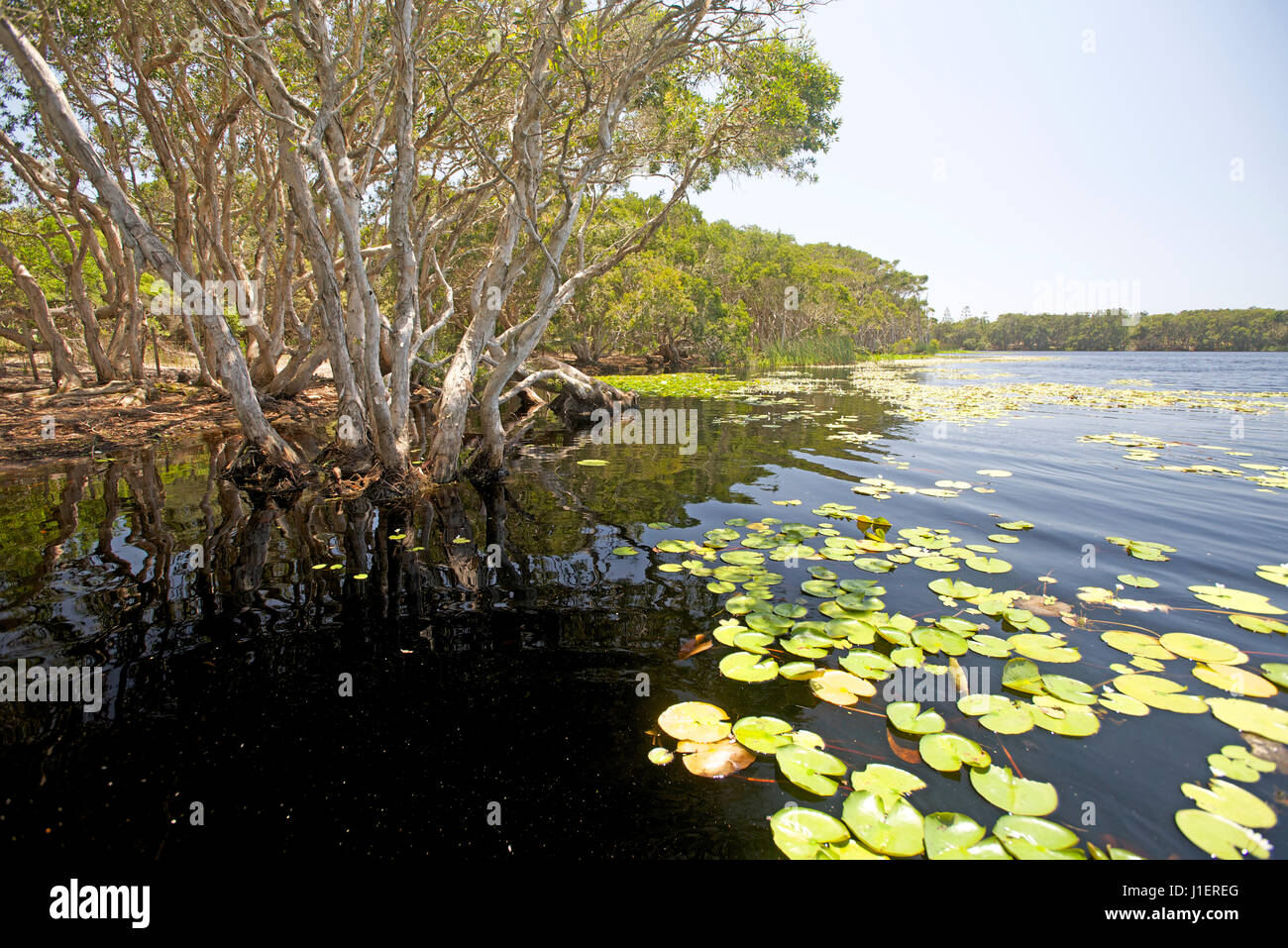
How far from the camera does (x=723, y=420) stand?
13.8m

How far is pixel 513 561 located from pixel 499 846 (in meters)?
3.06

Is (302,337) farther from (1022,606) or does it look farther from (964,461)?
(1022,606)

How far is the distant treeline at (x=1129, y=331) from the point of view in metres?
72.4

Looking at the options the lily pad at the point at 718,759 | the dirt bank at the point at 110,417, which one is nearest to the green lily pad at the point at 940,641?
the lily pad at the point at 718,759

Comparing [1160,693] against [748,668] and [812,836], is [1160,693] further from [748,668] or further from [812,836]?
[812,836]

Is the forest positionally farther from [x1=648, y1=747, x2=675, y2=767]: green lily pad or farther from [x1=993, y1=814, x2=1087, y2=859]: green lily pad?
[x1=993, y1=814, x2=1087, y2=859]: green lily pad

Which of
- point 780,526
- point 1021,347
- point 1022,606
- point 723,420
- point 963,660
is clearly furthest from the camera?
point 1021,347

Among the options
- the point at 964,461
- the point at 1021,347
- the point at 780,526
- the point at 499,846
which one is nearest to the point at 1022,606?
the point at 780,526

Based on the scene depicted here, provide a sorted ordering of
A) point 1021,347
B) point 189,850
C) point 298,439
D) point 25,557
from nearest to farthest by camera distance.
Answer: point 189,850, point 25,557, point 298,439, point 1021,347

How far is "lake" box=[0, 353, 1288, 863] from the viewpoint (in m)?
2.23

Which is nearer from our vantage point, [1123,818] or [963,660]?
[1123,818]

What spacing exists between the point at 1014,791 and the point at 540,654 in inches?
93.4

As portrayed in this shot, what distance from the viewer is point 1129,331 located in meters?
84.8

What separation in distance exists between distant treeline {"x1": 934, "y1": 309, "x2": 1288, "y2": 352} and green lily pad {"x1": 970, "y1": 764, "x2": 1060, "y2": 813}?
102412 mm
